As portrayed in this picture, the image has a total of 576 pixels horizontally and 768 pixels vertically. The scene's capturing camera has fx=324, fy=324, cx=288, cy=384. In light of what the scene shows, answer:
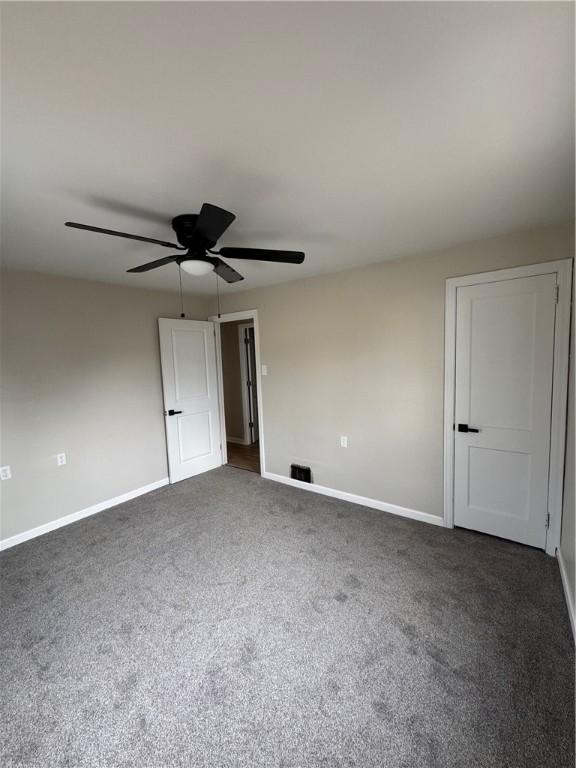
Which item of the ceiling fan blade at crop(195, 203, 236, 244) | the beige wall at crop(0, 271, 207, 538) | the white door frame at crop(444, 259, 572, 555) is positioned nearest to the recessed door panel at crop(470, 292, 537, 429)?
the white door frame at crop(444, 259, 572, 555)

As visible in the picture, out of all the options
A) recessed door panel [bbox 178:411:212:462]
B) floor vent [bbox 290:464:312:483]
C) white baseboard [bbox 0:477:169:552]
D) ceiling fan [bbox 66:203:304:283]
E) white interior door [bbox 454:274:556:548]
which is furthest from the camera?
recessed door panel [bbox 178:411:212:462]

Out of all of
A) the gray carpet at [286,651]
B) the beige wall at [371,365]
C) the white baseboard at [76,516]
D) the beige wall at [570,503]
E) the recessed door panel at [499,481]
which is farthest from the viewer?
the white baseboard at [76,516]

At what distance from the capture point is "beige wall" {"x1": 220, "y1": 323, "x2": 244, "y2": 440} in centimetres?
573

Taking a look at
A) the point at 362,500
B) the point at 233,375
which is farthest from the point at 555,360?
the point at 233,375

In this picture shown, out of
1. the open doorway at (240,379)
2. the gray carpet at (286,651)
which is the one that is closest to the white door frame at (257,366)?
the open doorway at (240,379)

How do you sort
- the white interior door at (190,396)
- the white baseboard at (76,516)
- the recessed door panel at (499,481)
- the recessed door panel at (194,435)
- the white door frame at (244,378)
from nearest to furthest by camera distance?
1. the recessed door panel at (499,481)
2. the white baseboard at (76,516)
3. the white interior door at (190,396)
4. the recessed door panel at (194,435)
5. the white door frame at (244,378)

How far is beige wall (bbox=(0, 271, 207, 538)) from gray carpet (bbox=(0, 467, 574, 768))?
0.53 metres

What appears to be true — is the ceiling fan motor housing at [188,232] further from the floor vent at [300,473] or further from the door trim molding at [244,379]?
the door trim molding at [244,379]

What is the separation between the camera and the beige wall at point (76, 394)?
2.85 metres

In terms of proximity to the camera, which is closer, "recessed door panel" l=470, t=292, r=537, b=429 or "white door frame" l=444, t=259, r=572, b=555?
"white door frame" l=444, t=259, r=572, b=555

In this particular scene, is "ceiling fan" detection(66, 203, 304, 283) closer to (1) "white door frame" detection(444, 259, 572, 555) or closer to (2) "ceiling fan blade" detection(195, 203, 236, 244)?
(2) "ceiling fan blade" detection(195, 203, 236, 244)

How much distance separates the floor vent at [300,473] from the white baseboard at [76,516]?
1570mm

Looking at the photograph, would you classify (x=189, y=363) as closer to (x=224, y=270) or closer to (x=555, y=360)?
(x=224, y=270)

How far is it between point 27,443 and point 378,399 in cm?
324
